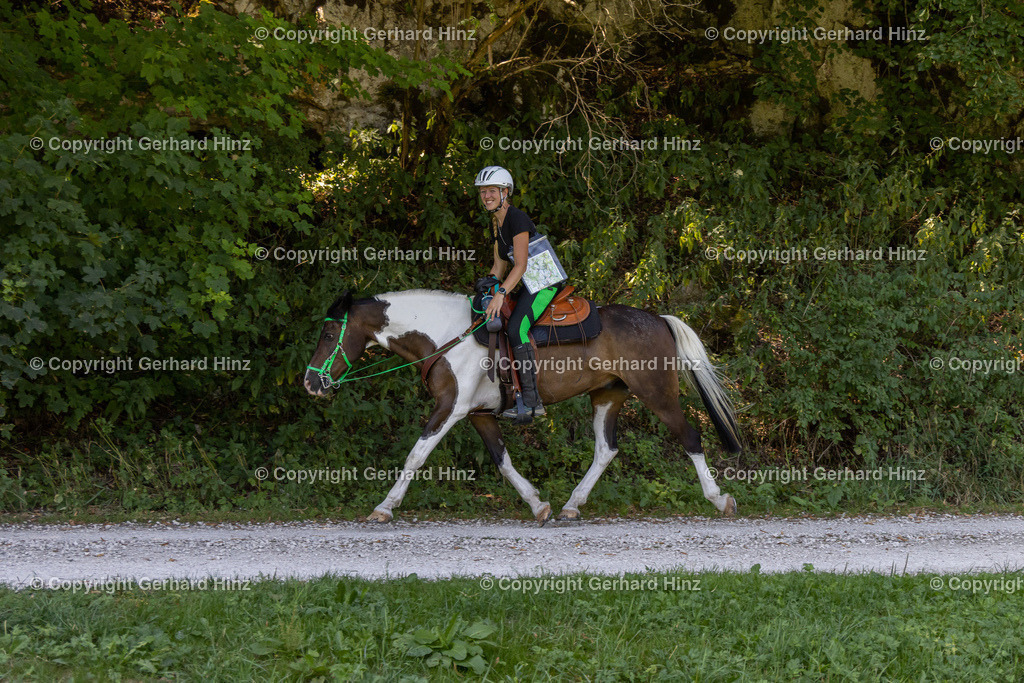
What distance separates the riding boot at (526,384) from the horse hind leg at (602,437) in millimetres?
867

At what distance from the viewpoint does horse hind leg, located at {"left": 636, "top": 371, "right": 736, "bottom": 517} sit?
855cm

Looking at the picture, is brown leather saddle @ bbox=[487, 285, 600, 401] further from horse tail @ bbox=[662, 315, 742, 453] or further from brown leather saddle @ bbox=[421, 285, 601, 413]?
horse tail @ bbox=[662, 315, 742, 453]

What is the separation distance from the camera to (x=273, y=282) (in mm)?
11195

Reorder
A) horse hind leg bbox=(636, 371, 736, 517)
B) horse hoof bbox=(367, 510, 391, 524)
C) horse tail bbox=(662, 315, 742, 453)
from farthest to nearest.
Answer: horse tail bbox=(662, 315, 742, 453), horse hind leg bbox=(636, 371, 736, 517), horse hoof bbox=(367, 510, 391, 524)

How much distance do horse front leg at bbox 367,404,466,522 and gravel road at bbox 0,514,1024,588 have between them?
0.18 meters

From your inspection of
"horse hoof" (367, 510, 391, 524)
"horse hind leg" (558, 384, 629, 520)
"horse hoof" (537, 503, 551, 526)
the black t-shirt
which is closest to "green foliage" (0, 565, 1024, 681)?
"horse hoof" (367, 510, 391, 524)

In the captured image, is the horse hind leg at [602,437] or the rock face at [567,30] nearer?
the horse hind leg at [602,437]

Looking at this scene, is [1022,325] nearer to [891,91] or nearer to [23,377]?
[891,91]

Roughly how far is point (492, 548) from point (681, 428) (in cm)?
253

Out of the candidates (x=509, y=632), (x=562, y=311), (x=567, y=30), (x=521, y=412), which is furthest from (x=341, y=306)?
(x=567, y=30)

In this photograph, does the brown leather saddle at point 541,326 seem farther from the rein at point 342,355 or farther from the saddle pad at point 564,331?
the rein at point 342,355

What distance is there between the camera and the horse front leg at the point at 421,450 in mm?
8125

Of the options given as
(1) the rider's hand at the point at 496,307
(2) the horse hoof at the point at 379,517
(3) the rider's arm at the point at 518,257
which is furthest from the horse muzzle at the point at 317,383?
(3) the rider's arm at the point at 518,257

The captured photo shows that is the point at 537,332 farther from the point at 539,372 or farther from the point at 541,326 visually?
the point at 539,372
